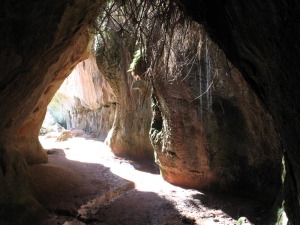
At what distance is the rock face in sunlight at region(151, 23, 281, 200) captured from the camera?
261 inches

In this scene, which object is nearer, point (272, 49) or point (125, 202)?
point (272, 49)

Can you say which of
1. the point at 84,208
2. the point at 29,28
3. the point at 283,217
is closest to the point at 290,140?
the point at 283,217

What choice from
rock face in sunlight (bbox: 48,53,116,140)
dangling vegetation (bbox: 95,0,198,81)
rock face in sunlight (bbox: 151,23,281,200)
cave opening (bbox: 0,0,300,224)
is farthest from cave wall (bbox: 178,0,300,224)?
rock face in sunlight (bbox: 48,53,116,140)

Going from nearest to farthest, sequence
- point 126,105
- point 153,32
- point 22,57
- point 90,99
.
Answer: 1. point 22,57
2. point 153,32
3. point 126,105
4. point 90,99

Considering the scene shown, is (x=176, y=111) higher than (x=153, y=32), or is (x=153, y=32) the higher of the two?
(x=153, y=32)

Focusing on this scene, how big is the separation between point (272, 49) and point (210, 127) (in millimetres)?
5404

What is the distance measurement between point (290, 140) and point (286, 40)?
94 cm

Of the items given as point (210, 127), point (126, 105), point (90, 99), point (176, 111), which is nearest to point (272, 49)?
point (210, 127)

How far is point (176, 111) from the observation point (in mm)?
8258

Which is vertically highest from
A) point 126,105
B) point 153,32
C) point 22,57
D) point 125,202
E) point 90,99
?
point 153,32

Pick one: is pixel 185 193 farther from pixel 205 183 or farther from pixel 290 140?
pixel 290 140

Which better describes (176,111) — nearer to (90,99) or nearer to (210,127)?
(210,127)

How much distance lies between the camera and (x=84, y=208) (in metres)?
7.05

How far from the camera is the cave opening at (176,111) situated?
3.21 meters
